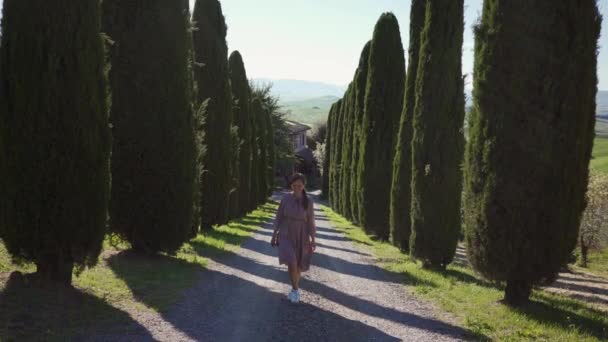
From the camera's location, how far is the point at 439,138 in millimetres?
12781

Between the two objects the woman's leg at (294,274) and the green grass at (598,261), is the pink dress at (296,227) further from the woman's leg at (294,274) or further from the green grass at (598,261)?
the green grass at (598,261)

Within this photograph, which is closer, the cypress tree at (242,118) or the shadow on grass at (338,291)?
the shadow on grass at (338,291)

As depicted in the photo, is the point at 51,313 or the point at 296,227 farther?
the point at 296,227

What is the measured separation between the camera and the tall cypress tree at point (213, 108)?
19.2 m

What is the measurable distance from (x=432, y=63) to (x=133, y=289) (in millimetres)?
8355

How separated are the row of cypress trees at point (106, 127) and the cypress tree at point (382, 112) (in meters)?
5.36

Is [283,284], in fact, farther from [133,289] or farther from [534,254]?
[534,254]

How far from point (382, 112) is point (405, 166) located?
5613mm

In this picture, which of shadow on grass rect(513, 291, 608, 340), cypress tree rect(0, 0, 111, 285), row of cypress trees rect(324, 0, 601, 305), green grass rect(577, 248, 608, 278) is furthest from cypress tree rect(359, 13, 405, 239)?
green grass rect(577, 248, 608, 278)

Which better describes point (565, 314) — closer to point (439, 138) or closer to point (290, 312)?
point (290, 312)

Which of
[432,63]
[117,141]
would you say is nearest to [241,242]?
[117,141]

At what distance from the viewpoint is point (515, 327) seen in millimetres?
7148

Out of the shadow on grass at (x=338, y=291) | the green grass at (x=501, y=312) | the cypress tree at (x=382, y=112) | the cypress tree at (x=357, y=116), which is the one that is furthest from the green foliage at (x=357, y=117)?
the green grass at (x=501, y=312)

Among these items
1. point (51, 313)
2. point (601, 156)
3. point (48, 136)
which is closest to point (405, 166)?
point (48, 136)
